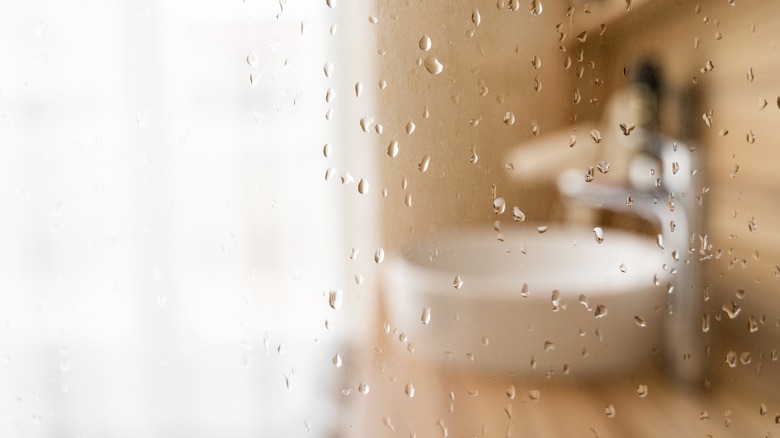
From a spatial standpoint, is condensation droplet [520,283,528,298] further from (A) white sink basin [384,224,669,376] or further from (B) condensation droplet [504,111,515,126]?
(B) condensation droplet [504,111,515,126]

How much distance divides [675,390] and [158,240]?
357mm

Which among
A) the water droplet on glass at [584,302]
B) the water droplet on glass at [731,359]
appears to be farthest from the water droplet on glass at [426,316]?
the water droplet on glass at [731,359]

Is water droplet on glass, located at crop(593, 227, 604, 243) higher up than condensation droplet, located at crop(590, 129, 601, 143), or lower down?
lower down

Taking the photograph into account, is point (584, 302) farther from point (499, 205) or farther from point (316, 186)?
point (316, 186)

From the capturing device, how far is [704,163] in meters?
0.42

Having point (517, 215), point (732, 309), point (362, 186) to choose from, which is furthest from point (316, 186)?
point (732, 309)

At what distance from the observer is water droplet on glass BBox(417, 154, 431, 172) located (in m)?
0.41

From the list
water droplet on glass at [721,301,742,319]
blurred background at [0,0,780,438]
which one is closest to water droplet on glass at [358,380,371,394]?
blurred background at [0,0,780,438]

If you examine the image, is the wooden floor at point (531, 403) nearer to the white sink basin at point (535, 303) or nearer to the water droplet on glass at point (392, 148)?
the white sink basin at point (535, 303)

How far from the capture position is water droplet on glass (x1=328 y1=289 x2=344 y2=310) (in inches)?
16.4

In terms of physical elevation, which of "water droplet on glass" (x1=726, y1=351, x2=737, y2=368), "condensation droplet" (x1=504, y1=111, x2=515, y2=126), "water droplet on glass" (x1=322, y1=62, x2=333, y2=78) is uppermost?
"water droplet on glass" (x1=322, y1=62, x2=333, y2=78)

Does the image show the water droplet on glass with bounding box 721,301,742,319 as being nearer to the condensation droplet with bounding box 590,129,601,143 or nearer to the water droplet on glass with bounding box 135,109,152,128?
the condensation droplet with bounding box 590,129,601,143

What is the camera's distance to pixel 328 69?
404 mm

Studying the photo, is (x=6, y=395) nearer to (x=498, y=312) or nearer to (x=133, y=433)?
(x=133, y=433)
